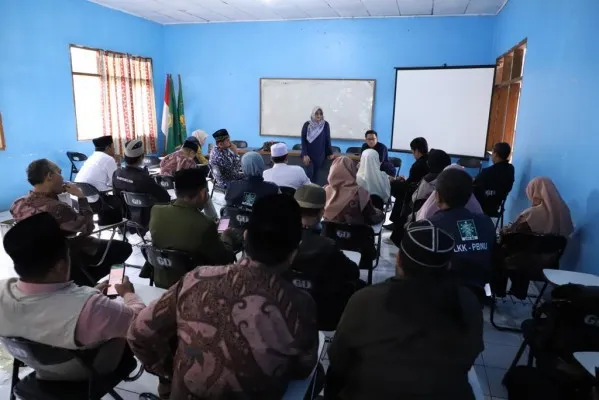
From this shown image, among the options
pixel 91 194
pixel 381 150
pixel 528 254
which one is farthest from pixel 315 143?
pixel 528 254

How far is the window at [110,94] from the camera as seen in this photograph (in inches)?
269

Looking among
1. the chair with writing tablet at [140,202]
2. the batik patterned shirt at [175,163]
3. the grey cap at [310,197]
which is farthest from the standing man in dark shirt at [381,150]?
the grey cap at [310,197]

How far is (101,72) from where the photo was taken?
7.02 m

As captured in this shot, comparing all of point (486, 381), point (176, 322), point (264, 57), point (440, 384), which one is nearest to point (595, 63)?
point (486, 381)

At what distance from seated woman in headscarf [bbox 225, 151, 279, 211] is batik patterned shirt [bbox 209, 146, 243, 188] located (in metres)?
1.51

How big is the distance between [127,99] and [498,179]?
6437 mm

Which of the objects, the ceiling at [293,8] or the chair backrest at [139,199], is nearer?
the chair backrest at [139,199]

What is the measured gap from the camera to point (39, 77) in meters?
6.02

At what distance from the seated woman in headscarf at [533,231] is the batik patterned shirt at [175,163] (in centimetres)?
359

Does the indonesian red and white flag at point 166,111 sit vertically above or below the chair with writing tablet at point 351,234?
above

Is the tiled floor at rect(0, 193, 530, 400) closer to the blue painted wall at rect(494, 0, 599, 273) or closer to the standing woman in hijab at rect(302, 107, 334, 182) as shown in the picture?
the blue painted wall at rect(494, 0, 599, 273)

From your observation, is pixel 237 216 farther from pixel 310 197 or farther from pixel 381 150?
pixel 381 150

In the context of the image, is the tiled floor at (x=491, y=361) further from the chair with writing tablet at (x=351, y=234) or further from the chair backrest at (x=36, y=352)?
the chair backrest at (x=36, y=352)

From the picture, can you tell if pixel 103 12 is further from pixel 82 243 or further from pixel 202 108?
pixel 82 243
